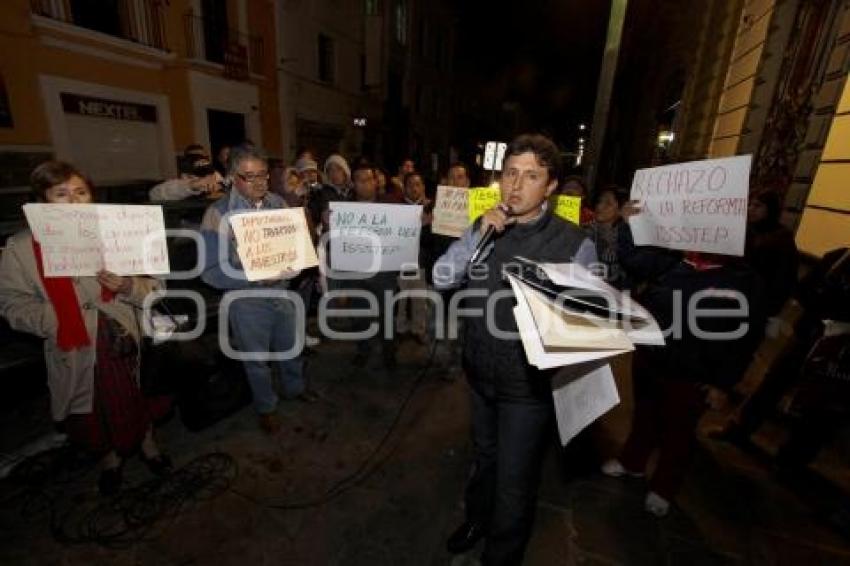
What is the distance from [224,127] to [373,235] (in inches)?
508

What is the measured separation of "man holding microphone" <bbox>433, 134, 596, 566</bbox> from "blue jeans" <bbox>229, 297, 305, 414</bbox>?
1799mm

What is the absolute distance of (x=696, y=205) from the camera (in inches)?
84.0

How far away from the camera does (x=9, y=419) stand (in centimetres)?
359

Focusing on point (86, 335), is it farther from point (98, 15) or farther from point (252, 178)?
point (98, 15)

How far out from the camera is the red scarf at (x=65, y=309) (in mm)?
2398

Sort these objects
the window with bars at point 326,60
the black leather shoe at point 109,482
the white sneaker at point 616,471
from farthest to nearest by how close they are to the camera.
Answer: the window with bars at point 326,60 < the white sneaker at point 616,471 < the black leather shoe at point 109,482

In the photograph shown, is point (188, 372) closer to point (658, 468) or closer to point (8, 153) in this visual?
point (658, 468)

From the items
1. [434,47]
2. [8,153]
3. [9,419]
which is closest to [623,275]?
[9,419]

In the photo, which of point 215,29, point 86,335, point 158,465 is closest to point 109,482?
point 158,465

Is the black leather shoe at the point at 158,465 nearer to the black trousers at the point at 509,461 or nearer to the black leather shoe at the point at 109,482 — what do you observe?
the black leather shoe at the point at 109,482

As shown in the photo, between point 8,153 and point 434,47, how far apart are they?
29.1 m

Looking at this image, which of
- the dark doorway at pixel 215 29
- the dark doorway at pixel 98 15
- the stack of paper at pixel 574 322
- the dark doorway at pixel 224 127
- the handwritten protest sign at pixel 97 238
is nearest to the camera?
the stack of paper at pixel 574 322

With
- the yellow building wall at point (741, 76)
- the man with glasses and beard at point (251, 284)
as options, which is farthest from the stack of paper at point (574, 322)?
the yellow building wall at point (741, 76)

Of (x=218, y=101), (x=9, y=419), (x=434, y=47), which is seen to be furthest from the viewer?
(x=434, y=47)
